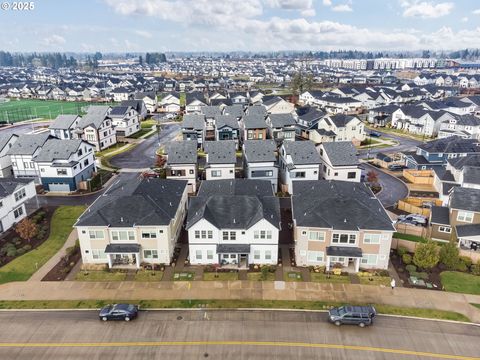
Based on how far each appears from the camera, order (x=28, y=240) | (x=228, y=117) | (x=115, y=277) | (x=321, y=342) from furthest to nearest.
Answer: (x=228, y=117) → (x=28, y=240) → (x=115, y=277) → (x=321, y=342)

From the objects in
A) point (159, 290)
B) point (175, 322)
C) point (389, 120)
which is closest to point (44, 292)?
point (159, 290)

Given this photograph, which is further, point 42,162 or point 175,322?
point 42,162

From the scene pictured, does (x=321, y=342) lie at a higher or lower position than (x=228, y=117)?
lower

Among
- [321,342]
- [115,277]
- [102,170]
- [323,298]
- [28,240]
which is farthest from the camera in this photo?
[102,170]

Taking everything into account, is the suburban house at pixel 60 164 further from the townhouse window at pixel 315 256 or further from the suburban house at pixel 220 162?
the townhouse window at pixel 315 256

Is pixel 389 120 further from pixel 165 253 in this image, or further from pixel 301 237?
pixel 165 253

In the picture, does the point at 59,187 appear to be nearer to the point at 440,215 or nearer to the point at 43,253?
the point at 43,253

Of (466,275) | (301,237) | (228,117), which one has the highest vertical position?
(228,117)

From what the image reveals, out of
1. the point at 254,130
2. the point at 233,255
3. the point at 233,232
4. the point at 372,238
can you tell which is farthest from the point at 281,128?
the point at 233,255
